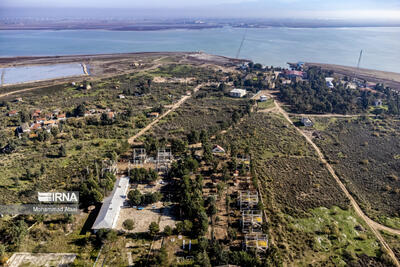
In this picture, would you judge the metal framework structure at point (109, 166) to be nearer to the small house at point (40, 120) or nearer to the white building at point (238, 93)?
the small house at point (40, 120)

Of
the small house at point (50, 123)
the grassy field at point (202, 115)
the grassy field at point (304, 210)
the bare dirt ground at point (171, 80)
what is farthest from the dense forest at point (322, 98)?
the small house at point (50, 123)

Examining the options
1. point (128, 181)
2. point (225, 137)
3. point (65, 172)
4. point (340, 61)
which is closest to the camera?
point (128, 181)

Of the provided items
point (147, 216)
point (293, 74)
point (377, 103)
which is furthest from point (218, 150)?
point (293, 74)

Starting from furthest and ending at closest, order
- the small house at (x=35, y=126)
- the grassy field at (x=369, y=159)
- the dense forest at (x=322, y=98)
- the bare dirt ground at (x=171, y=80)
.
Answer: the bare dirt ground at (x=171, y=80), the dense forest at (x=322, y=98), the small house at (x=35, y=126), the grassy field at (x=369, y=159)

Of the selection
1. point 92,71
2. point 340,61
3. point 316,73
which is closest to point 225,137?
point 316,73

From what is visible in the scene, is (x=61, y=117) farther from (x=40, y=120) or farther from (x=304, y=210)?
(x=304, y=210)

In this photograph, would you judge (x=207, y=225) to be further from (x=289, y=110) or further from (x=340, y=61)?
(x=340, y=61)
